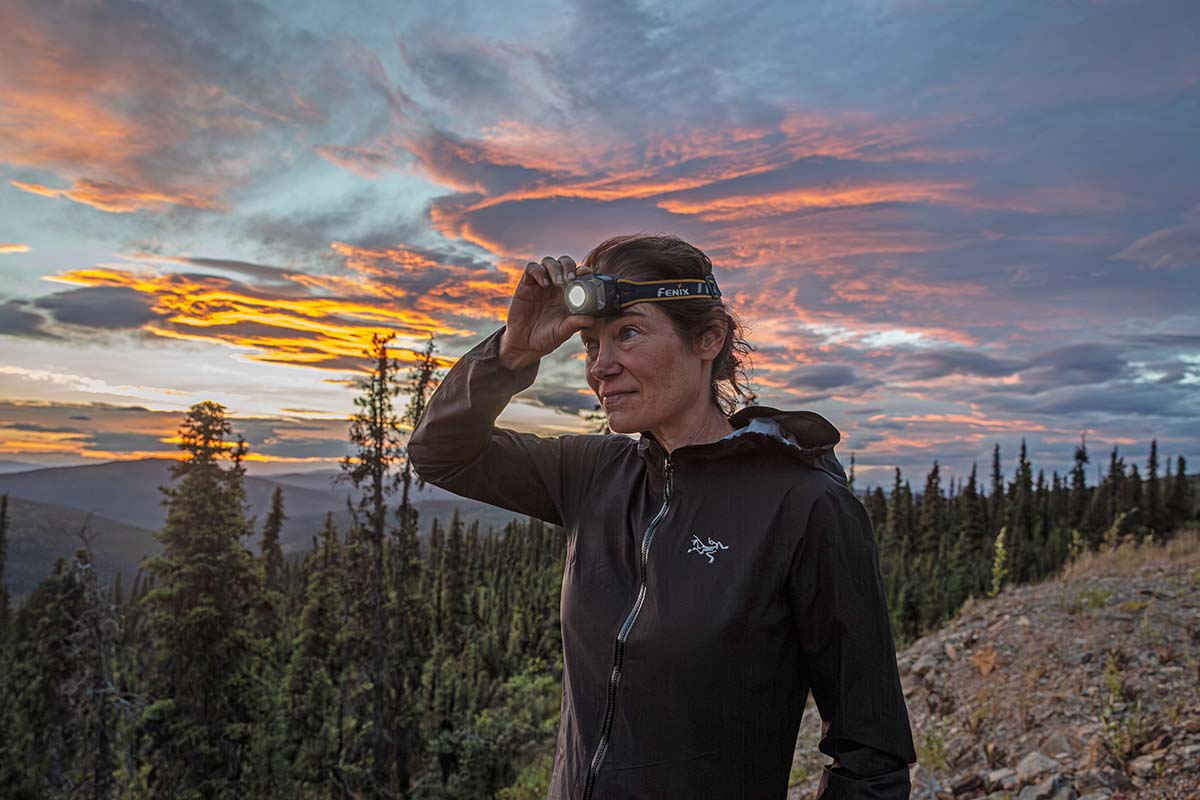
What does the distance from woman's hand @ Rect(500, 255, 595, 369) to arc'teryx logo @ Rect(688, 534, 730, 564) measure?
79 cm

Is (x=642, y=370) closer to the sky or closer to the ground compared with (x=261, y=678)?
closer to the sky

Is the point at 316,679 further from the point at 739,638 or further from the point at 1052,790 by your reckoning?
the point at 739,638

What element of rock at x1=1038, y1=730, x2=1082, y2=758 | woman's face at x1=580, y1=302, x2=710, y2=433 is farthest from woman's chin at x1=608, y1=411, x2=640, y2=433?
rock at x1=1038, y1=730, x2=1082, y2=758

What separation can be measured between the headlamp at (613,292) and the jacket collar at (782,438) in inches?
17.0

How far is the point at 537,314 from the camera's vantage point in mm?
2748

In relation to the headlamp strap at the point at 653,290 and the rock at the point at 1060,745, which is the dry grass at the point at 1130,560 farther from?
the headlamp strap at the point at 653,290

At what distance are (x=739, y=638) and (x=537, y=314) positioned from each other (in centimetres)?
129

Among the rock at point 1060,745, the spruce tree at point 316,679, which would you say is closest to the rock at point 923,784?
the rock at point 1060,745

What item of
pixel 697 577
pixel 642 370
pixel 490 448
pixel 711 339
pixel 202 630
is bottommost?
pixel 202 630

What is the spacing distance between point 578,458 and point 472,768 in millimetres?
22920

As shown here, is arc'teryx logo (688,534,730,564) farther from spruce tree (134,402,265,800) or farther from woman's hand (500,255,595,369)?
spruce tree (134,402,265,800)

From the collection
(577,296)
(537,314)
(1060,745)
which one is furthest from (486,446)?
(1060,745)

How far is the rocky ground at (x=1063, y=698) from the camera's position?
5.91m

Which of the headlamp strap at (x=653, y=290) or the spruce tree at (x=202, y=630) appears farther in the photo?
the spruce tree at (x=202, y=630)
